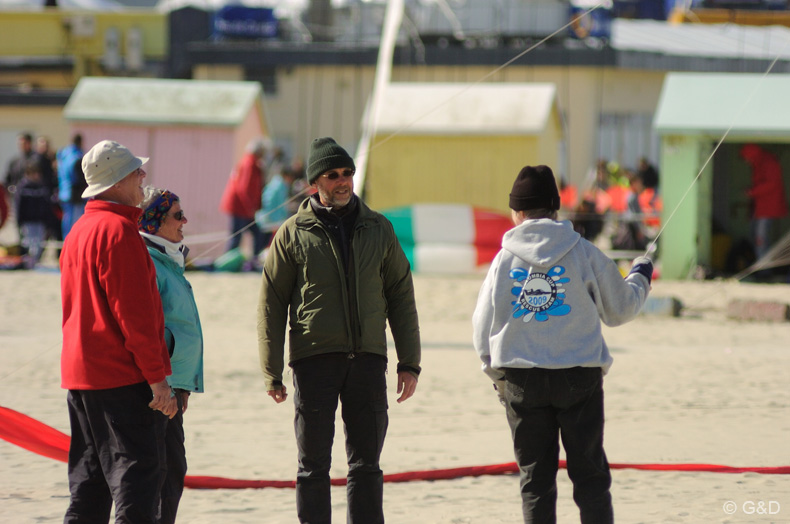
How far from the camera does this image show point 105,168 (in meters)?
3.98

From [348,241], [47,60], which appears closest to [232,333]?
[348,241]

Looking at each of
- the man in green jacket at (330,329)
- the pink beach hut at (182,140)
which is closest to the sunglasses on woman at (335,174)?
the man in green jacket at (330,329)

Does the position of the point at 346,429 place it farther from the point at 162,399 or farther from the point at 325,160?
the point at 325,160

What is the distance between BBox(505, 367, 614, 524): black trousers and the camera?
4.13m

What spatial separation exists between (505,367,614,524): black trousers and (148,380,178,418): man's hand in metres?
1.25

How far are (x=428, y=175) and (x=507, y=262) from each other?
13190 mm

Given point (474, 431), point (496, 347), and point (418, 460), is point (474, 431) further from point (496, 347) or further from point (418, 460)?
point (496, 347)

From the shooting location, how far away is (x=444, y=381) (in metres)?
9.06

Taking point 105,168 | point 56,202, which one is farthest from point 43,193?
point 105,168

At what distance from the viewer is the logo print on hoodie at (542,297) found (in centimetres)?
419

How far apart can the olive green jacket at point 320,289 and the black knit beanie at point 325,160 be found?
0.54ft

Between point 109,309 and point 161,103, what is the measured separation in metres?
15.1

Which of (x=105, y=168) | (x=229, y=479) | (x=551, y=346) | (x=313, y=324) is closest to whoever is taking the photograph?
(x=105, y=168)

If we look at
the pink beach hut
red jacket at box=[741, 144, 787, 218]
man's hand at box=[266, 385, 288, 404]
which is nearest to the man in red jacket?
man's hand at box=[266, 385, 288, 404]
